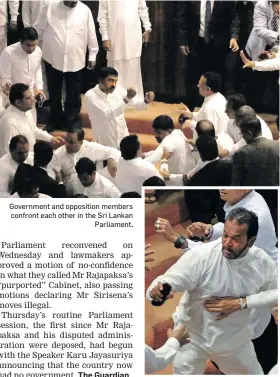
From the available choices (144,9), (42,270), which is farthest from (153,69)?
(42,270)

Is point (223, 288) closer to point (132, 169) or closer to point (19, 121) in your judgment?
point (132, 169)

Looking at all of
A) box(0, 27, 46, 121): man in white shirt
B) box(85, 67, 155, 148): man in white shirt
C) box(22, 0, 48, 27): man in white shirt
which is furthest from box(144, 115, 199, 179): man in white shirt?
box(22, 0, 48, 27): man in white shirt

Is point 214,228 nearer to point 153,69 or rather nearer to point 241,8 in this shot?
point 153,69

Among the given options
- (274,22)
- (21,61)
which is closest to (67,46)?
(21,61)

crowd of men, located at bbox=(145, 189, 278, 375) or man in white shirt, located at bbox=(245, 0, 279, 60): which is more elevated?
man in white shirt, located at bbox=(245, 0, 279, 60)

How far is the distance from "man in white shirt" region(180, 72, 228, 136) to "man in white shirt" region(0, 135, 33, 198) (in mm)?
748

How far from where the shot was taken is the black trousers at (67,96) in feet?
9.49

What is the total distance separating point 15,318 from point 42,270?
256 millimetres

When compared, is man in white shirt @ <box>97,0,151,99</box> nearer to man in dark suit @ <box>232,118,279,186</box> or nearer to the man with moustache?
man in dark suit @ <box>232,118,279,186</box>

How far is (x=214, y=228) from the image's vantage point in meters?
2.88

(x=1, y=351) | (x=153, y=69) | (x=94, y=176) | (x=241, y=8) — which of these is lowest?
(x=1, y=351)

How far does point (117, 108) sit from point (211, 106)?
1.44ft

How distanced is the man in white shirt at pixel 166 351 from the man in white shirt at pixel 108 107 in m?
0.91

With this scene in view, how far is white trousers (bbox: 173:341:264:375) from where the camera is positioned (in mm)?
2850
